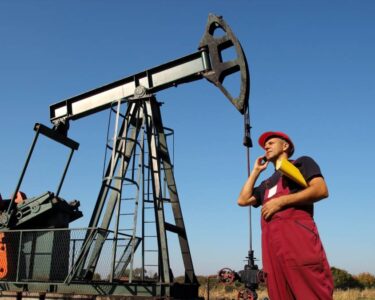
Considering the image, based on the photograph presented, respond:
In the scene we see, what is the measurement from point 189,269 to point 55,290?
2.22 m

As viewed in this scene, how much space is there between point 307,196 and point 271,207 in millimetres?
197

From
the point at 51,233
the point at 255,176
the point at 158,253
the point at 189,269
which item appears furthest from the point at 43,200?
the point at 255,176

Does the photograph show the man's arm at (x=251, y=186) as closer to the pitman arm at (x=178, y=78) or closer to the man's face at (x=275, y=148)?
the man's face at (x=275, y=148)

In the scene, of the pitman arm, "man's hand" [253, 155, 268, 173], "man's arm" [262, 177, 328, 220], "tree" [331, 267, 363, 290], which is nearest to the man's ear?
"man's hand" [253, 155, 268, 173]

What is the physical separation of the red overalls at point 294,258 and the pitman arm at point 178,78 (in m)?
4.30

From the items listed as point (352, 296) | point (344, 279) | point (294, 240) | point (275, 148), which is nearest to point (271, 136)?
point (275, 148)

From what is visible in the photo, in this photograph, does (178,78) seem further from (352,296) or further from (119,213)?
(352,296)

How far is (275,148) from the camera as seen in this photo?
243cm

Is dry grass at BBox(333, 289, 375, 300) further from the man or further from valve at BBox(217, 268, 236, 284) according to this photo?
the man

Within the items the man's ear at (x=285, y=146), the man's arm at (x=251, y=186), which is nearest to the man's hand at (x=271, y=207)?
the man's arm at (x=251, y=186)

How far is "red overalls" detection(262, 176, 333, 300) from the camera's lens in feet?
6.53

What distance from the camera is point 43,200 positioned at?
8023mm

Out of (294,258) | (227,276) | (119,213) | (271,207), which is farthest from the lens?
(119,213)

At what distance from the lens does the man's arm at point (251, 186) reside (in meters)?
2.48
